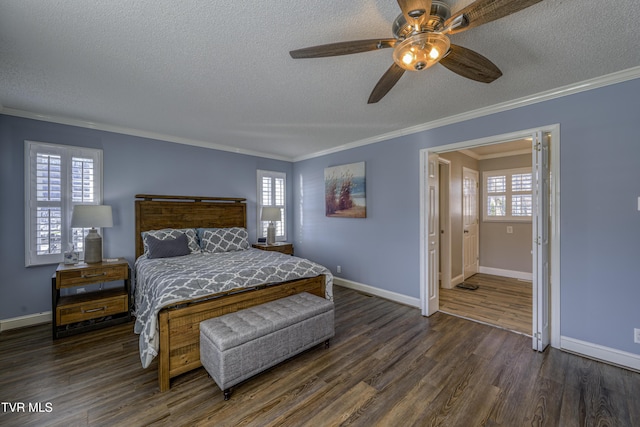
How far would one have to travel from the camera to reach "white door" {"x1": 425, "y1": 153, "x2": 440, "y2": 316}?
349 centimetres

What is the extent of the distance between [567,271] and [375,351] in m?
2.02

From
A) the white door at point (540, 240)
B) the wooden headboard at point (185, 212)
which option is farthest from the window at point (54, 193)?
the white door at point (540, 240)

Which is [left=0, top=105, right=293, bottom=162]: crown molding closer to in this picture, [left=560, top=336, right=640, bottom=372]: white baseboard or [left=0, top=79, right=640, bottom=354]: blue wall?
[left=0, top=79, right=640, bottom=354]: blue wall

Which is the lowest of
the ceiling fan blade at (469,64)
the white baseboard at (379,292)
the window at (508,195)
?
the white baseboard at (379,292)

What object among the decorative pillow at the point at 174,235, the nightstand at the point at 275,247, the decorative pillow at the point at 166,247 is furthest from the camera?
the nightstand at the point at 275,247

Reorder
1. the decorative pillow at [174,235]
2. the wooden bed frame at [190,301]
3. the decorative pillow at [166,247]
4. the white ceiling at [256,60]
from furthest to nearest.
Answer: the decorative pillow at [174,235]
the decorative pillow at [166,247]
the wooden bed frame at [190,301]
the white ceiling at [256,60]

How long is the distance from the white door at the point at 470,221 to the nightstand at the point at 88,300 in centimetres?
553

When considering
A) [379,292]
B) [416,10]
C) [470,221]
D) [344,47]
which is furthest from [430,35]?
[470,221]

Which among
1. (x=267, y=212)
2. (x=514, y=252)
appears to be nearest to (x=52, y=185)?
(x=267, y=212)

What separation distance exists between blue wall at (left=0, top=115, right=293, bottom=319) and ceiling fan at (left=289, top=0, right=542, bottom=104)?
11.2 feet

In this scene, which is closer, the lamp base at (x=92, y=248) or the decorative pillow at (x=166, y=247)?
the lamp base at (x=92, y=248)

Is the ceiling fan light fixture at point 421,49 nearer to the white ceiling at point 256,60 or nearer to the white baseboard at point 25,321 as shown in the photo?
the white ceiling at point 256,60

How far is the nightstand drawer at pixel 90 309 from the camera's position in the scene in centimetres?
283

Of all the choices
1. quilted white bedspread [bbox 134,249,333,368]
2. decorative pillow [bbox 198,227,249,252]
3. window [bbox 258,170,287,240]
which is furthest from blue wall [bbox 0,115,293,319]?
quilted white bedspread [bbox 134,249,333,368]
